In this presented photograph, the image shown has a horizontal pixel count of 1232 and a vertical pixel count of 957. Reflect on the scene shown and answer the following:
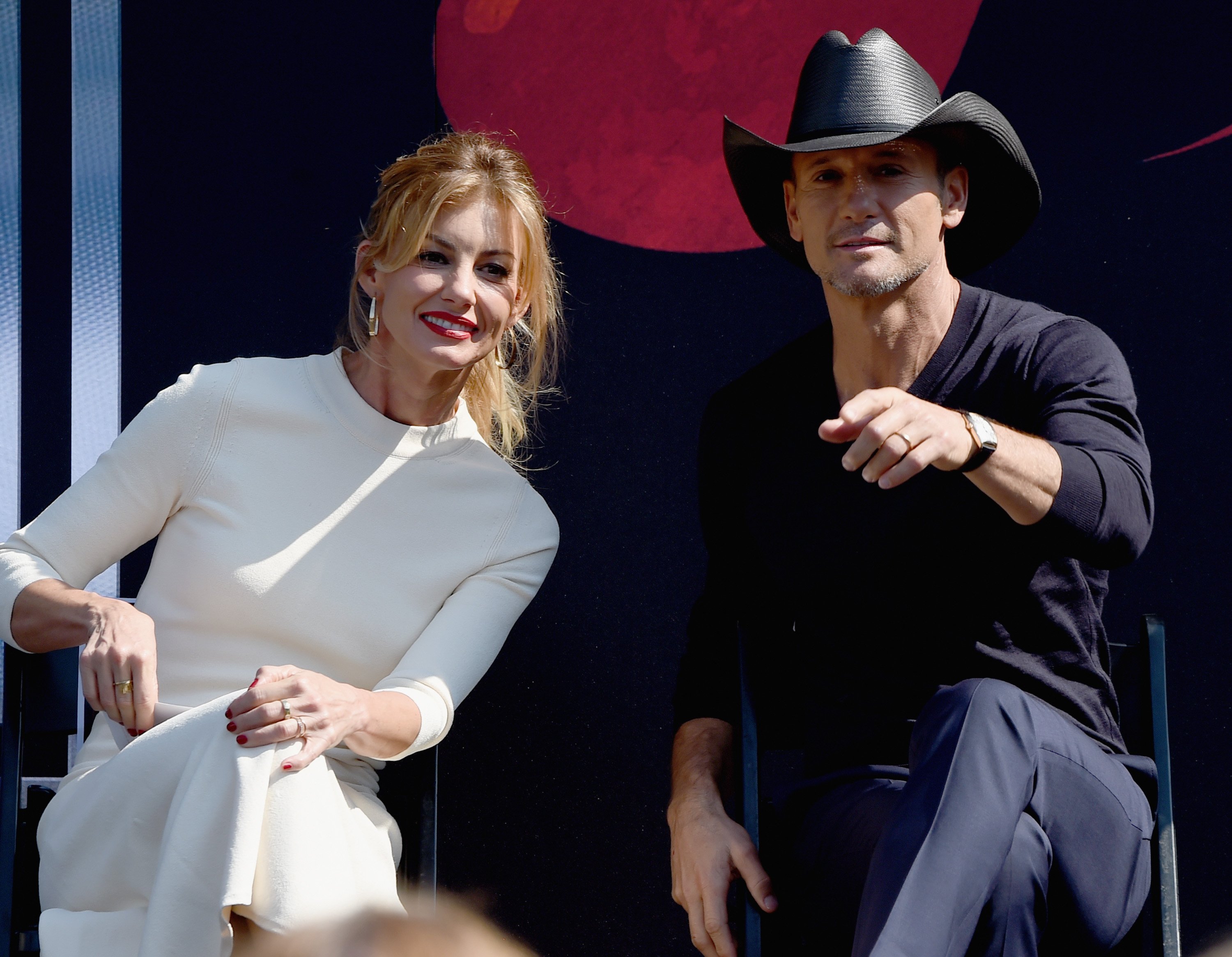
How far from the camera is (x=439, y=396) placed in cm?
232

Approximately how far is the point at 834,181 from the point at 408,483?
0.88 m

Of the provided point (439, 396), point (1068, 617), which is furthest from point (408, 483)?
point (1068, 617)

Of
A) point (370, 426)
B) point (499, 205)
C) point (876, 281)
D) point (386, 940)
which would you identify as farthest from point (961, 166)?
point (386, 940)

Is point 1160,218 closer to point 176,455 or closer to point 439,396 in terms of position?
point 439,396

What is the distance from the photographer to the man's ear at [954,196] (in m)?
2.14

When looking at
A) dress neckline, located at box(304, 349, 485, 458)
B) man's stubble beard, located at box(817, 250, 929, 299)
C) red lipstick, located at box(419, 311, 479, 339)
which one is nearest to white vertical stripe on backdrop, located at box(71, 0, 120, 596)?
dress neckline, located at box(304, 349, 485, 458)

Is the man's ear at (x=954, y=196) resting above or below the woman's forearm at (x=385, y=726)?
above

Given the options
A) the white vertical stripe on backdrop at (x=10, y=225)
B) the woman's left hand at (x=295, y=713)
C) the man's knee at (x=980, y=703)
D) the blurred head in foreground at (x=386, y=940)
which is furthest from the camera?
the white vertical stripe on backdrop at (x=10, y=225)

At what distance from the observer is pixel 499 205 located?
226 centimetres

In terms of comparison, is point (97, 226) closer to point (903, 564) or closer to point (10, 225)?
point (10, 225)

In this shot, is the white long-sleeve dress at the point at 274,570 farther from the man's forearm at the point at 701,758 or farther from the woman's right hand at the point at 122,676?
the man's forearm at the point at 701,758

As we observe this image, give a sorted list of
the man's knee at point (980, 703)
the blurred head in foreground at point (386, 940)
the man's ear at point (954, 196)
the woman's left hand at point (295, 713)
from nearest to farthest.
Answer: the blurred head in foreground at point (386, 940) < the man's knee at point (980, 703) < the woman's left hand at point (295, 713) < the man's ear at point (954, 196)

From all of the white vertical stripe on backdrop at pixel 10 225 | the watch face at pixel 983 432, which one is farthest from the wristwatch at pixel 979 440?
the white vertical stripe on backdrop at pixel 10 225

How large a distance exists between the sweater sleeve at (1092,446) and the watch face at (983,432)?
5.7 inches
